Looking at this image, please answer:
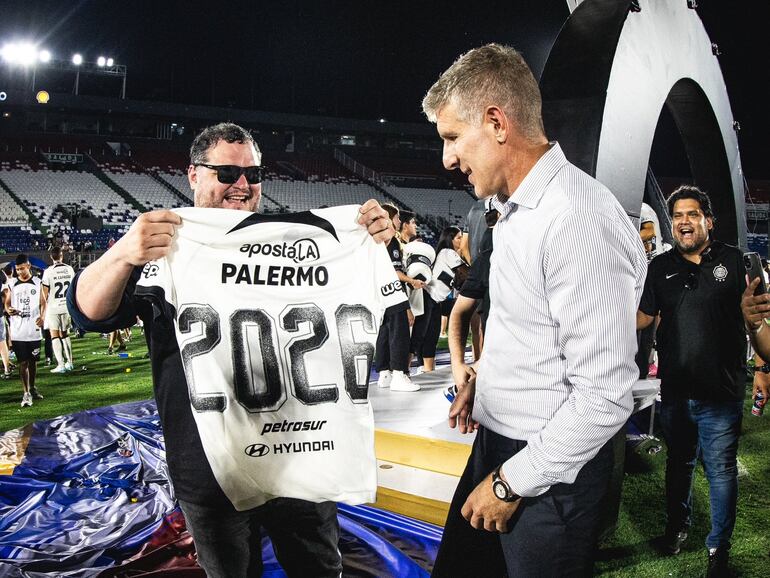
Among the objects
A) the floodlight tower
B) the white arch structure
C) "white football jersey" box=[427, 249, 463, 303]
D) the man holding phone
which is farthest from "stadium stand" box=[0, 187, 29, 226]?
the man holding phone

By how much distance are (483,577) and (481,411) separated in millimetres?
535

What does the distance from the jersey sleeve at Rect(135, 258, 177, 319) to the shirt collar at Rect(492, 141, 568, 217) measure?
1113 millimetres

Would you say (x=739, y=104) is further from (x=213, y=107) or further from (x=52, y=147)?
(x=52, y=147)

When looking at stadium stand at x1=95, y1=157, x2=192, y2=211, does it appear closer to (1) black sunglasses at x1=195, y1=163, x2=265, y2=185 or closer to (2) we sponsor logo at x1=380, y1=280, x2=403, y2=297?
(1) black sunglasses at x1=195, y1=163, x2=265, y2=185

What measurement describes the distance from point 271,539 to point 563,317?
1358 mm

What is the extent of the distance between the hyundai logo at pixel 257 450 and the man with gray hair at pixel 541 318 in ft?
2.40

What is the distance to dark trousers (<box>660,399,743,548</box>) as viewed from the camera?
3.36 metres

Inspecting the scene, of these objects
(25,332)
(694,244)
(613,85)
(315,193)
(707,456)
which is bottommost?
(25,332)

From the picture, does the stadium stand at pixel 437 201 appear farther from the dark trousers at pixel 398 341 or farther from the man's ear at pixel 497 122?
the man's ear at pixel 497 122

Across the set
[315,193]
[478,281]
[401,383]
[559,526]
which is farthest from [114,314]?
[315,193]

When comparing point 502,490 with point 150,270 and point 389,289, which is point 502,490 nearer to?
point 389,289

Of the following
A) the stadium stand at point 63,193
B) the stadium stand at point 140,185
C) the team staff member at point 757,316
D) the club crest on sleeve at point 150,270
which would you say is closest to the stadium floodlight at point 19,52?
the stadium stand at point 63,193

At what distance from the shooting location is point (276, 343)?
6.84 ft

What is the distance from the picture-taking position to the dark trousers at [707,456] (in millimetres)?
3361
